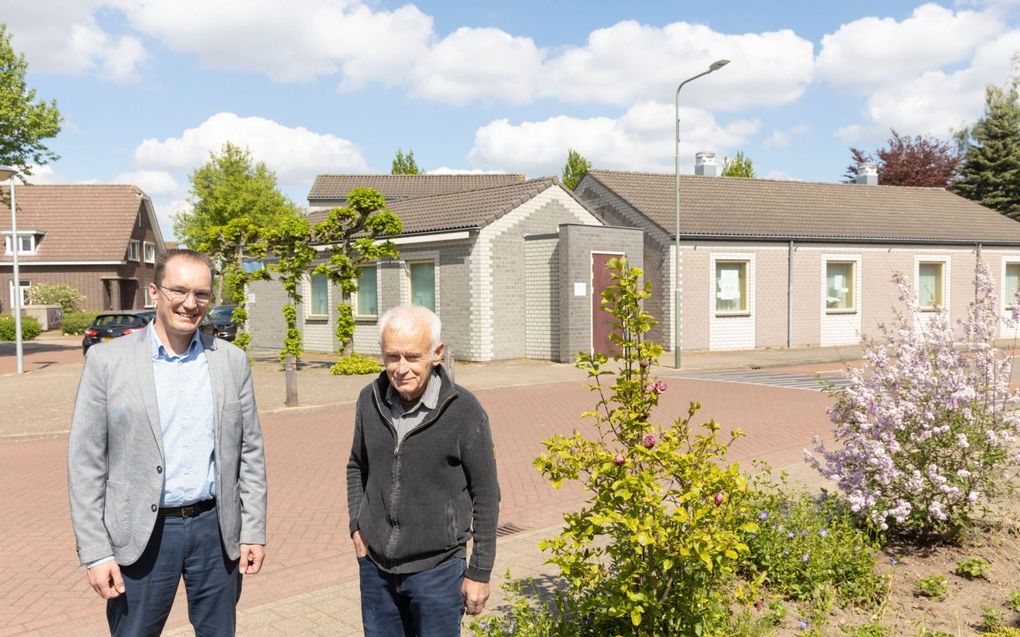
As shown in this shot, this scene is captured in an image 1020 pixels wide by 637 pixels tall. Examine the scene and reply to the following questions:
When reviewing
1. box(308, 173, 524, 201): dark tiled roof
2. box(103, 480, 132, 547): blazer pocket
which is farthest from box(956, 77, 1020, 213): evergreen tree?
box(103, 480, 132, 547): blazer pocket

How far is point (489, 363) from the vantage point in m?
20.2

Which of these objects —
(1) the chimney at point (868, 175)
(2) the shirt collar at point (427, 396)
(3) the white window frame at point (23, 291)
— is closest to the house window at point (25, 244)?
(3) the white window frame at point (23, 291)

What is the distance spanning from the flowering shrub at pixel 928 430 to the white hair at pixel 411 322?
9.82 ft

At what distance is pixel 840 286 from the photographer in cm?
2556

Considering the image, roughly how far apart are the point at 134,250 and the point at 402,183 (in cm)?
1614

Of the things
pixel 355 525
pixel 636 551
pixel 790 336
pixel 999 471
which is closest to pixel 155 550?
pixel 355 525

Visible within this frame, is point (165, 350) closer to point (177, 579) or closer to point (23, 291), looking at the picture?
point (177, 579)

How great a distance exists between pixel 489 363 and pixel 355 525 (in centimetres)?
1728

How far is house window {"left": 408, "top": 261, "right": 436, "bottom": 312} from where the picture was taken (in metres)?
21.5

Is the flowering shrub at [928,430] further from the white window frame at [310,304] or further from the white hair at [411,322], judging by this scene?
the white window frame at [310,304]

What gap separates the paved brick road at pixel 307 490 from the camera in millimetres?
4922

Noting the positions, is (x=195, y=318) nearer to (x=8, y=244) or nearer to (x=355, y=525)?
(x=355, y=525)

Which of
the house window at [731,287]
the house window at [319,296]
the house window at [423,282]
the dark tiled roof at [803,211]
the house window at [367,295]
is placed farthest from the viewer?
the dark tiled roof at [803,211]

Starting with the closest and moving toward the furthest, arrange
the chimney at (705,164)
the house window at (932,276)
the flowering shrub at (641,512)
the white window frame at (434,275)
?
the flowering shrub at (641,512)
the white window frame at (434,275)
the house window at (932,276)
the chimney at (705,164)
